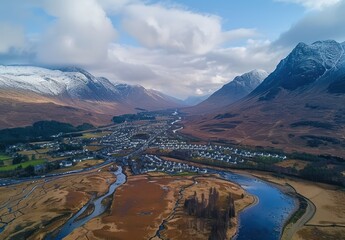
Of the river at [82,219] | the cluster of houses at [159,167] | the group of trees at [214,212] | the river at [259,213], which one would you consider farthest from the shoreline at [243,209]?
the cluster of houses at [159,167]

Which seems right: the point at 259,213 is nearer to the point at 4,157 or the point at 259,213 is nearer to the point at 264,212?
the point at 264,212

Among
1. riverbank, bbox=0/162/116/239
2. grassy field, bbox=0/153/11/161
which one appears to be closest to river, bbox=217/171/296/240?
riverbank, bbox=0/162/116/239

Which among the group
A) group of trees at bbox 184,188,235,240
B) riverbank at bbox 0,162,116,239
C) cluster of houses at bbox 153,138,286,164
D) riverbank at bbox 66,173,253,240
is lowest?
riverbank at bbox 0,162,116,239

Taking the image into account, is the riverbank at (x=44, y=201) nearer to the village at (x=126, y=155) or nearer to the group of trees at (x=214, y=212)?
the village at (x=126, y=155)

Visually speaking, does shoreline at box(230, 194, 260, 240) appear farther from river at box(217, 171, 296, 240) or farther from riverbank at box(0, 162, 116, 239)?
riverbank at box(0, 162, 116, 239)

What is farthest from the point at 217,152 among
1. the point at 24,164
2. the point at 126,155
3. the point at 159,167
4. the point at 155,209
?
the point at 24,164

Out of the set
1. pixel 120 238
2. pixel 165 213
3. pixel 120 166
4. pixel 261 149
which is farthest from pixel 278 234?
pixel 261 149
